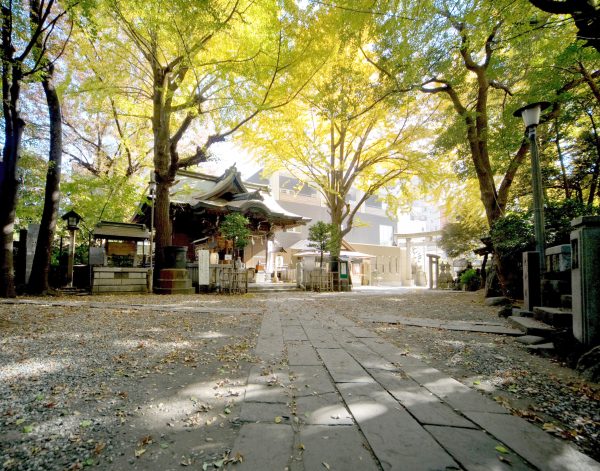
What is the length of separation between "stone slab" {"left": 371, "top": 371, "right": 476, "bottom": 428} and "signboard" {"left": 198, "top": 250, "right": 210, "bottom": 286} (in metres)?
9.64

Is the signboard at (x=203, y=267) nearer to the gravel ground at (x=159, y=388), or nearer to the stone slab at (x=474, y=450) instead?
the gravel ground at (x=159, y=388)

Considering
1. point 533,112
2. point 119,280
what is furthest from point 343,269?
point 533,112

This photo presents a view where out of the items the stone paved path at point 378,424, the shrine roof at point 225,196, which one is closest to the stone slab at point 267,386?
the stone paved path at point 378,424

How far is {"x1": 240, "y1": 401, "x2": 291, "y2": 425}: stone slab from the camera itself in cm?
195

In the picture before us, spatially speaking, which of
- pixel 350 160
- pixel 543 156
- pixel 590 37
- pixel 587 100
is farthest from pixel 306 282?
pixel 590 37

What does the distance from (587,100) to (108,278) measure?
15.5 meters

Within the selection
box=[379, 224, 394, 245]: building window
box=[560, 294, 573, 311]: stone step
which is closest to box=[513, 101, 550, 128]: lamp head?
box=[560, 294, 573, 311]: stone step

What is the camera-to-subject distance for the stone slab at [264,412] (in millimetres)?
1946

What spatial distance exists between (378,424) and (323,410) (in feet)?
1.24

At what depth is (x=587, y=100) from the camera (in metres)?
8.28

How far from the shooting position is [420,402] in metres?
2.20

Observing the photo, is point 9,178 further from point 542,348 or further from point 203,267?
point 542,348

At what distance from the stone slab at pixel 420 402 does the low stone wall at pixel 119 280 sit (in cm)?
1064

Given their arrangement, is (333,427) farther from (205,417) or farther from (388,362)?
(388,362)
